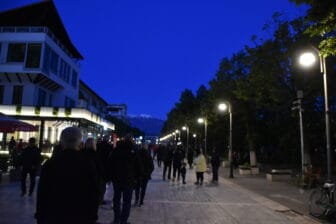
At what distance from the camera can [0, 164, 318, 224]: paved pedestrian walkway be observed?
32.0 feet

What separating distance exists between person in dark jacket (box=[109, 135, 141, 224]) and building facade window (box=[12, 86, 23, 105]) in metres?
32.6

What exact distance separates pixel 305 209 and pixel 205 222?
173 inches

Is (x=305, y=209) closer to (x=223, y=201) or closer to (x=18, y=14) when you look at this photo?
(x=223, y=201)

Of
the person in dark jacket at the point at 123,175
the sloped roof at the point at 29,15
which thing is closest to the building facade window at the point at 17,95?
the sloped roof at the point at 29,15

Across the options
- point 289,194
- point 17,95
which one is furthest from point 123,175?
point 17,95

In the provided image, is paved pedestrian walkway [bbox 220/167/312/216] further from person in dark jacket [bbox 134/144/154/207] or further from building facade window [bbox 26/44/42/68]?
building facade window [bbox 26/44/42/68]

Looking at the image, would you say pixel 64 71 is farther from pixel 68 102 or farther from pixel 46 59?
pixel 46 59

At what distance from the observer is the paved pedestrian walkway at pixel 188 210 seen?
9742mm

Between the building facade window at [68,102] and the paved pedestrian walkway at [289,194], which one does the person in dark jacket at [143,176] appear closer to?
the paved pedestrian walkway at [289,194]

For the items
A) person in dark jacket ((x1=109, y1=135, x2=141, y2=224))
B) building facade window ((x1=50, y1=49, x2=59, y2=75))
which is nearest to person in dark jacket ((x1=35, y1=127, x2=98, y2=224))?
person in dark jacket ((x1=109, y1=135, x2=141, y2=224))

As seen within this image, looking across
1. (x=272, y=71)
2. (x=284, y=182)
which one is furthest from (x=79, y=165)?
(x=272, y=71)

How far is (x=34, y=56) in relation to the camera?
36969 millimetres

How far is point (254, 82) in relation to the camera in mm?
27047

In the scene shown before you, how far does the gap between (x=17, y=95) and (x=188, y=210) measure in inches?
1244
